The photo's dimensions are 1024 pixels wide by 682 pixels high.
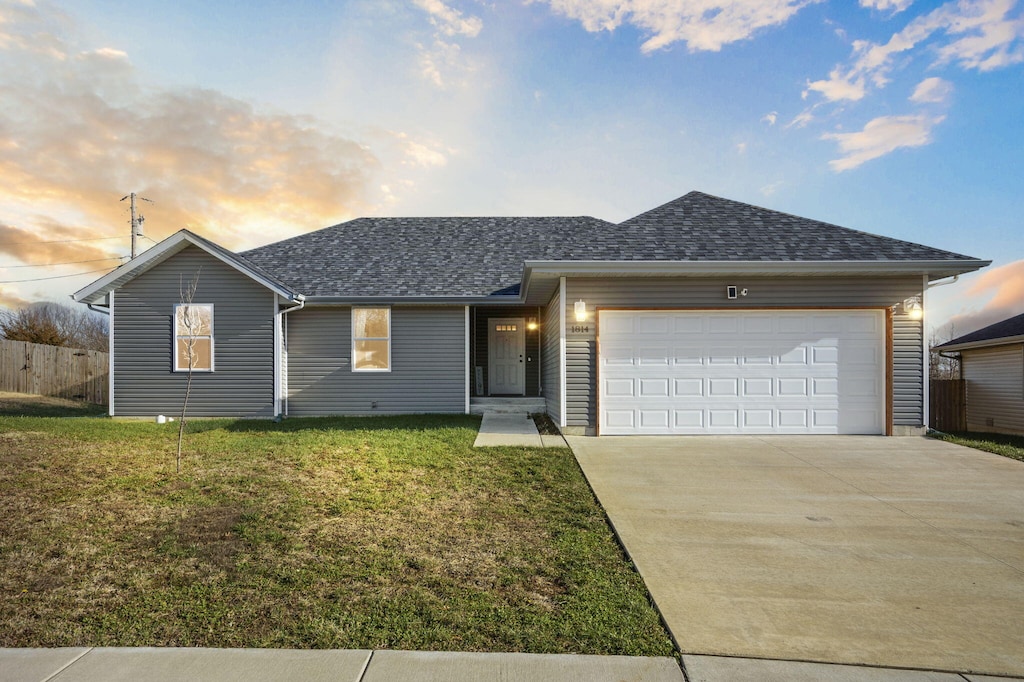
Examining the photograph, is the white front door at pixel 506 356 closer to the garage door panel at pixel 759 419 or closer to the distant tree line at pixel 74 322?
the garage door panel at pixel 759 419

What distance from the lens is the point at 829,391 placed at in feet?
30.7

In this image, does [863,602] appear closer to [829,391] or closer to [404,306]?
[829,391]

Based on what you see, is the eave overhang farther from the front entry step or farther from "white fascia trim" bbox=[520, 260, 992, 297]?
the front entry step

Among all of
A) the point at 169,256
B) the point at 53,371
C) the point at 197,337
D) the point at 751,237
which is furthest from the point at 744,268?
the point at 53,371

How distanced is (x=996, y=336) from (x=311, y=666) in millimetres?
17494

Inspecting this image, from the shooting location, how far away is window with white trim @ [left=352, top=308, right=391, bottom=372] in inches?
482

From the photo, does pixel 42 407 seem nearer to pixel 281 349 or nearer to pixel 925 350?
pixel 281 349

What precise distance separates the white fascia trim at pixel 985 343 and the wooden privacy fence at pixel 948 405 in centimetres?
112

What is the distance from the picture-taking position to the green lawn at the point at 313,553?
2957 mm

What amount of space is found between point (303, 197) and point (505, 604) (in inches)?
569

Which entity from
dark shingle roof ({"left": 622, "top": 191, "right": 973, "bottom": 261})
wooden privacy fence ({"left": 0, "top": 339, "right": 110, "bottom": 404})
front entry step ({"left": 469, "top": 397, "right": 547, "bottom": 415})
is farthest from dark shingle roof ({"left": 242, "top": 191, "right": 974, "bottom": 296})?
wooden privacy fence ({"left": 0, "top": 339, "right": 110, "bottom": 404})

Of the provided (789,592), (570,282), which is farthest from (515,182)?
(789,592)

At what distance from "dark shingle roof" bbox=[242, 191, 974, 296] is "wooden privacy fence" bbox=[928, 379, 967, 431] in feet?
21.2

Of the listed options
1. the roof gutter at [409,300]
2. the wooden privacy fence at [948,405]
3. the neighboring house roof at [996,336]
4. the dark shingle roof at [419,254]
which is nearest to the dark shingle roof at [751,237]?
the dark shingle roof at [419,254]
